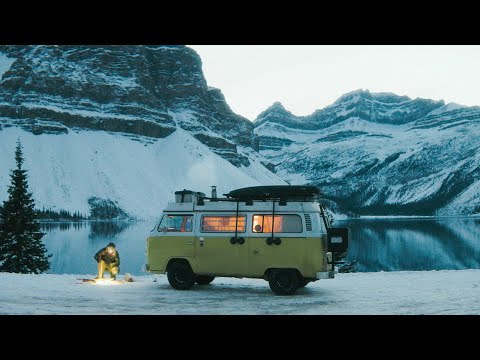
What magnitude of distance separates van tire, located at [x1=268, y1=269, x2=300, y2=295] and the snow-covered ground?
0.28 m

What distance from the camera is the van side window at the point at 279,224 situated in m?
15.8

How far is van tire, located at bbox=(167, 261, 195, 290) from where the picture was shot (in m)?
16.9

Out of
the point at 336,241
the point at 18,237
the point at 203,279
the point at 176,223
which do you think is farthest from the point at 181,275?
the point at 18,237

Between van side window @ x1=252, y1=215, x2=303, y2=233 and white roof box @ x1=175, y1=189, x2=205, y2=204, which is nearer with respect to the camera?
van side window @ x1=252, y1=215, x2=303, y2=233

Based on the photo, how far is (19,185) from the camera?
39.3m

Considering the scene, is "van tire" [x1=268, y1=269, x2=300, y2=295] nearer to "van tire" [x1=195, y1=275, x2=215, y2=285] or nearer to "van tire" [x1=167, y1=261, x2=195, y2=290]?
"van tire" [x1=167, y1=261, x2=195, y2=290]

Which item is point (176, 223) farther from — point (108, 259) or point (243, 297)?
point (108, 259)

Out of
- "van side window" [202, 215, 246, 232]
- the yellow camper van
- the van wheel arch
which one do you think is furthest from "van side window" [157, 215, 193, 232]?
the van wheel arch

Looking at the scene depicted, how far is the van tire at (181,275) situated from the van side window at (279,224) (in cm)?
232

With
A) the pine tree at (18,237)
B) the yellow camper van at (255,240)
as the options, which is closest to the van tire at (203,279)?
the yellow camper van at (255,240)

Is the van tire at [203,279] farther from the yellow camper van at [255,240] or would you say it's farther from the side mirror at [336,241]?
the side mirror at [336,241]

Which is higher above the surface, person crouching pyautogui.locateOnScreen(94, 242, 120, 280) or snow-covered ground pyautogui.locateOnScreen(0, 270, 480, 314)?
person crouching pyautogui.locateOnScreen(94, 242, 120, 280)

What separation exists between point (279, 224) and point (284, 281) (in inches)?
58.9
